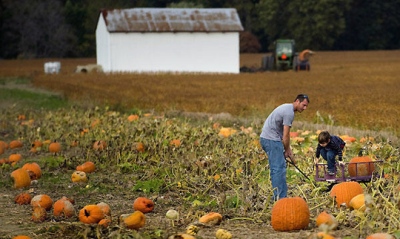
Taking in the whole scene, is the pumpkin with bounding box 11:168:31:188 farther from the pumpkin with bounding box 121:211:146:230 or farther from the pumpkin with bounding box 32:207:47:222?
the pumpkin with bounding box 121:211:146:230

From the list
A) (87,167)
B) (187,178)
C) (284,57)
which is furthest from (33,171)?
(284,57)

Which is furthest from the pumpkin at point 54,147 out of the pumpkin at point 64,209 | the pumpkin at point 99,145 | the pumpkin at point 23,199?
the pumpkin at point 64,209

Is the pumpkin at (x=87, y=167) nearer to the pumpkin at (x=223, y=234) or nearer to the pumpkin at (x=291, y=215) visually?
the pumpkin at (x=291, y=215)

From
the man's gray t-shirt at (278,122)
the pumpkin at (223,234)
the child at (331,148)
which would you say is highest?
the man's gray t-shirt at (278,122)

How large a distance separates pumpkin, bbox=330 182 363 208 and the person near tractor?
70cm

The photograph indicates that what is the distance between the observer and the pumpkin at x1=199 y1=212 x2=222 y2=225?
900 cm

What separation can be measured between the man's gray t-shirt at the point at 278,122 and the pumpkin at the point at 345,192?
2.97 ft

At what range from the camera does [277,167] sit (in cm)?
988

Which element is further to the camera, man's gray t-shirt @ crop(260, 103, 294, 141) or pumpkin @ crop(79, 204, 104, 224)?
man's gray t-shirt @ crop(260, 103, 294, 141)

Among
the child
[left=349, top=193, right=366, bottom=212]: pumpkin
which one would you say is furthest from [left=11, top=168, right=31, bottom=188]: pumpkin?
[left=349, top=193, right=366, bottom=212]: pumpkin

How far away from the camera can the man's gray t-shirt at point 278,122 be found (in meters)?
9.78

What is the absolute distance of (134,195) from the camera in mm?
11656

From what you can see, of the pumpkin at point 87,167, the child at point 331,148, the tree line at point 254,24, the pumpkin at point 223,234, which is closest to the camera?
the pumpkin at point 223,234

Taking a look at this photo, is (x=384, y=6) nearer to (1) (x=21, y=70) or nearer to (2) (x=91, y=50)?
(2) (x=91, y=50)
